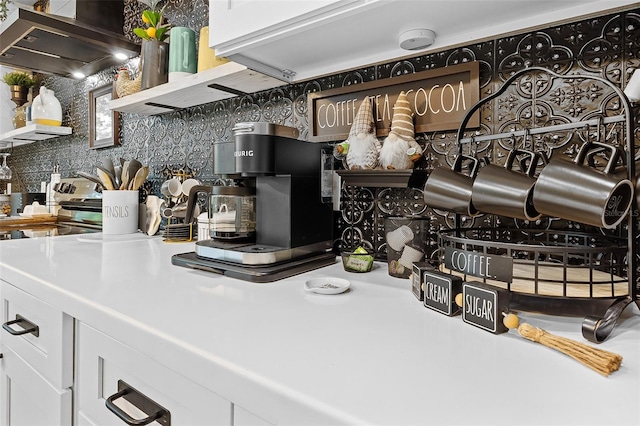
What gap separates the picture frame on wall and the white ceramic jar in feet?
1.39

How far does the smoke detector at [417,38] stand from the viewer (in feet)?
3.12

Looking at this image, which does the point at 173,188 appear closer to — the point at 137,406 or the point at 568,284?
the point at 137,406

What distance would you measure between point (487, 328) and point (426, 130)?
637mm

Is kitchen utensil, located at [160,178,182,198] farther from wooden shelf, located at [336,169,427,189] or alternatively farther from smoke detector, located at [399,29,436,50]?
smoke detector, located at [399,29,436,50]

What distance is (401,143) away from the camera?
1.03 m

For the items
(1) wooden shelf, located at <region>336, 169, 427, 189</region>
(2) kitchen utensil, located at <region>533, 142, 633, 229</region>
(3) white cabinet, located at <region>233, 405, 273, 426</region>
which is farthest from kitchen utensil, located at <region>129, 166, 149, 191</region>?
(2) kitchen utensil, located at <region>533, 142, 633, 229</region>

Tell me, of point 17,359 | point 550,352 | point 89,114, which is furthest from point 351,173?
point 89,114

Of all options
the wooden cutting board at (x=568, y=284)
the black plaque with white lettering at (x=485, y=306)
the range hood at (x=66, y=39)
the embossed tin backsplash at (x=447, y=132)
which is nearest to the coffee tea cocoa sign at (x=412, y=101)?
the embossed tin backsplash at (x=447, y=132)

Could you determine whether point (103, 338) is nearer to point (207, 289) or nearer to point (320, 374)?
point (207, 289)

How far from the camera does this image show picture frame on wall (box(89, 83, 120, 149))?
7.48 feet

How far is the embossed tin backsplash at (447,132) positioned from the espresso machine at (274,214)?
190 millimetres

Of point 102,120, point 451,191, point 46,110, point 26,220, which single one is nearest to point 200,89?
point 451,191

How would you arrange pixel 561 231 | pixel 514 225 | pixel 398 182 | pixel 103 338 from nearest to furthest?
pixel 103 338, pixel 561 231, pixel 514 225, pixel 398 182

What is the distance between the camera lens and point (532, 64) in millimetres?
924
